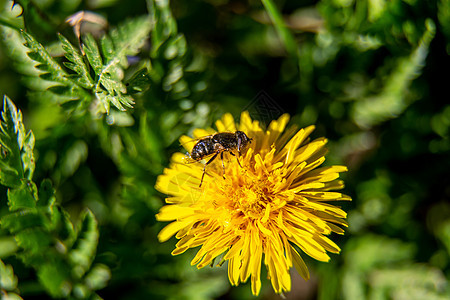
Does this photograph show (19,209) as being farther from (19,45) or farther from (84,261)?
(19,45)

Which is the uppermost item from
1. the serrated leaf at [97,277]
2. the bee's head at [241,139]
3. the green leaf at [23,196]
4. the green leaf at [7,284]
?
the green leaf at [23,196]

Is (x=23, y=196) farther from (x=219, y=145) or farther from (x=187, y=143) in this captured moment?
(x=219, y=145)

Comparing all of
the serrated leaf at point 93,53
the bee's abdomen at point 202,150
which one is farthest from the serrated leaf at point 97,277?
the serrated leaf at point 93,53

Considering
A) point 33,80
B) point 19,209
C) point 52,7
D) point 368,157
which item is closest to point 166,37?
point 33,80

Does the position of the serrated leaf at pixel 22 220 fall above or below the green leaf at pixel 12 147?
below

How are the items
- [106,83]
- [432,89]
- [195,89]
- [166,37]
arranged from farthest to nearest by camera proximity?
[432,89] < [195,89] < [166,37] < [106,83]

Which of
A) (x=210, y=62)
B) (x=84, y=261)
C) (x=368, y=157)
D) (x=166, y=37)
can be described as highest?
(x=166, y=37)

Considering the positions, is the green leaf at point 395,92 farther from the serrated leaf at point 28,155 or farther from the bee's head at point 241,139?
the serrated leaf at point 28,155
